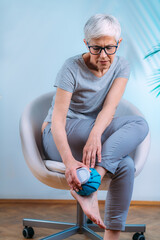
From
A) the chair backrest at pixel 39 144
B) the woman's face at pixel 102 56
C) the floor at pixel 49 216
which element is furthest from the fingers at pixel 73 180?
the floor at pixel 49 216

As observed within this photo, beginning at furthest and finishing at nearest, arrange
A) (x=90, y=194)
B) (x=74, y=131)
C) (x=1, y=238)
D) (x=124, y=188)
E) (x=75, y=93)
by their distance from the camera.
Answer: (x=1, y=238) < (x=75, y=93) < (x=74, y=131) < (x=124, y=188) < (x=90, y=194)

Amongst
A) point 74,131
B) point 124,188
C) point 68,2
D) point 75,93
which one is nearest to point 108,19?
point 75,93

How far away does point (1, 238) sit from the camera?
1900 mm

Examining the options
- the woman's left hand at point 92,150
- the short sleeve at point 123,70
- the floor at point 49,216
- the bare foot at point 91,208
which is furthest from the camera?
the floor at point 49,216

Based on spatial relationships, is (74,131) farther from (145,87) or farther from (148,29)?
(148,29)

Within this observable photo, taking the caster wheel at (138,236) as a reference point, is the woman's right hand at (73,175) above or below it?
above

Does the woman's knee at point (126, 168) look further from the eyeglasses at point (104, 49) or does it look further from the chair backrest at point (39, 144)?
the eyeglasses at point (104, 49)

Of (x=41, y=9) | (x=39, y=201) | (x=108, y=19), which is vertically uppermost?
(x=41, y=9)

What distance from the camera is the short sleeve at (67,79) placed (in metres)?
1.64

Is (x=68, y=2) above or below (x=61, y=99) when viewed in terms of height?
above

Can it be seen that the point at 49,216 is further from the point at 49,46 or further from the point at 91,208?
the point at 49,46

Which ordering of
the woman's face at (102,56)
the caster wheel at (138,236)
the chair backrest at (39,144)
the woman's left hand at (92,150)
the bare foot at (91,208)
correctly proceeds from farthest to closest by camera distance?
1. the caster wheel at (138,236)
2. the chair backrest at (39,144)
3. the woman's face at (102,56)
4. the woman's left hand at (92,150)
5. the bare foot at (91,208)

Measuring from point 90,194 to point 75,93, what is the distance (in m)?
0.59

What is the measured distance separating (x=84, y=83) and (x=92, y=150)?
1.36ft
